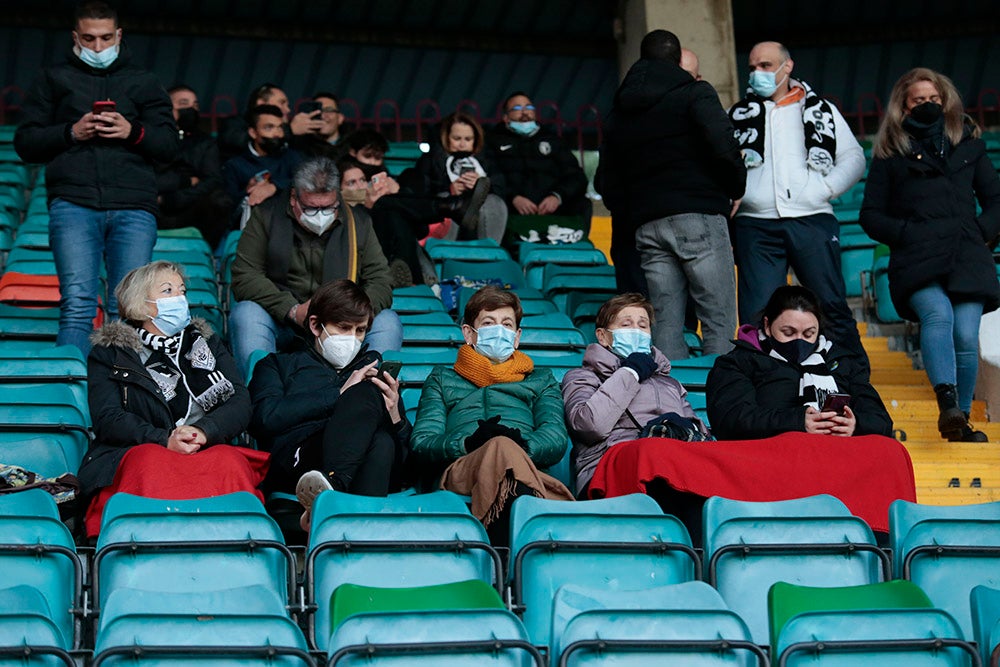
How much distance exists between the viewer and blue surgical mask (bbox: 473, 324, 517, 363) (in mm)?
6012

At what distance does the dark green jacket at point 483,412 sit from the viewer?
221 inches

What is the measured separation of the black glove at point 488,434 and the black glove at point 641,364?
1.96 feet

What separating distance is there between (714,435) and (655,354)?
37 centimetres

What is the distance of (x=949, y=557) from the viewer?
16.0 ft

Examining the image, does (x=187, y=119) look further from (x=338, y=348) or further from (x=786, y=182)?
(x=338, y=348)

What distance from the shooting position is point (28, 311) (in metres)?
7.50

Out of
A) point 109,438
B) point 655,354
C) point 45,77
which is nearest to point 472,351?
point 655,354

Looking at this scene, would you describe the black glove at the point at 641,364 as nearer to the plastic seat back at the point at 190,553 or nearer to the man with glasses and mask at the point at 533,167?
the plastic seat back at the point at 190,553

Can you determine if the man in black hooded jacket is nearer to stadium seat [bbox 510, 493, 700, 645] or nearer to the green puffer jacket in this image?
the green puffer jacket

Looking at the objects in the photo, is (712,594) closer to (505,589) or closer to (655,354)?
(505,589)

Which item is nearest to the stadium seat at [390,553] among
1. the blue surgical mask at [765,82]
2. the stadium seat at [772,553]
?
the stadium seat at [772,553]

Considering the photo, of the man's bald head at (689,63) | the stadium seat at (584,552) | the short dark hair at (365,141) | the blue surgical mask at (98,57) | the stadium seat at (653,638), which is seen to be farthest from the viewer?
the short dark hair at (365,141)

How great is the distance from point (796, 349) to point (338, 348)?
1.67 metres

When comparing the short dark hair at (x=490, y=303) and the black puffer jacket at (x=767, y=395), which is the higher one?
the short dark hair at (x=490, y=303)
